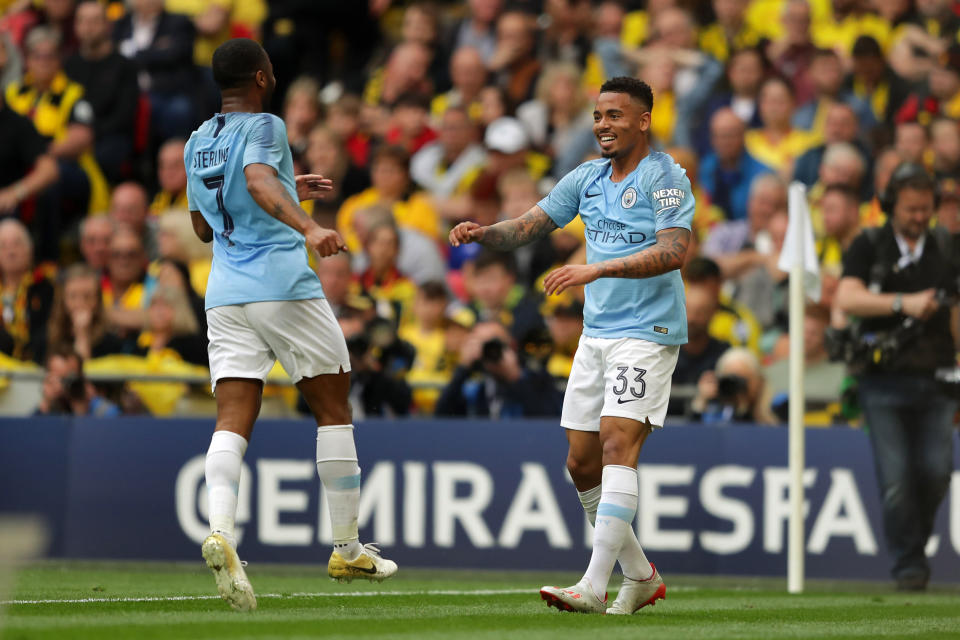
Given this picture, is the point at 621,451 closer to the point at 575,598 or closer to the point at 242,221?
the point at 575,598

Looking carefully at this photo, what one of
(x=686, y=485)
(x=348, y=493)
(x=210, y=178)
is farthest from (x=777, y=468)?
(x=210, y=178)

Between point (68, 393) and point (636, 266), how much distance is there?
20.7 feet

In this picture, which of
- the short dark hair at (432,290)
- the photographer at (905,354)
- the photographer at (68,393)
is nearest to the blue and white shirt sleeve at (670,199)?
the photographer at (905,354)

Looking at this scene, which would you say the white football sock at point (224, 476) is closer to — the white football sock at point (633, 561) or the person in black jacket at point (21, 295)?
the white football sock at point (633, 561)

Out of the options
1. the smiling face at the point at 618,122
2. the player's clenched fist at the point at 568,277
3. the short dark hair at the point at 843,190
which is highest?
the short dark hair at the point at 843,190

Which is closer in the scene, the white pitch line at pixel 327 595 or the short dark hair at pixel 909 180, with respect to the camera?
the white pitch line at pixel 327 595

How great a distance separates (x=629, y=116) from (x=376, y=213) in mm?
6408

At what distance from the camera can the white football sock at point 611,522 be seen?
717cm

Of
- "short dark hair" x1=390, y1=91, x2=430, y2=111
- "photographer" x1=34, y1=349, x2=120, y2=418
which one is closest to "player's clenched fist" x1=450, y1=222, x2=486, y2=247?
"photographer" x1=34, y1=349, x2=120, y2=418

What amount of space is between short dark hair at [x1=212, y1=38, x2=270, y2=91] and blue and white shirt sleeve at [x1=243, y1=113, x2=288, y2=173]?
0.24 metres

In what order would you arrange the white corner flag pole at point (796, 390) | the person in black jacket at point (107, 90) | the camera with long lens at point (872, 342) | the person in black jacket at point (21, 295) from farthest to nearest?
the person in black jacket at point (107, 90)
the person in black jacket at point (21, 295)
the camera with long lens at point (872, 342)
the white corner flag pole at point (796, 390)

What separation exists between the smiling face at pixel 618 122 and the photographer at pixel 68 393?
5845mm

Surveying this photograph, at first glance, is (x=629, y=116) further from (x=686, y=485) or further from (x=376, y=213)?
(x=376, y=213)

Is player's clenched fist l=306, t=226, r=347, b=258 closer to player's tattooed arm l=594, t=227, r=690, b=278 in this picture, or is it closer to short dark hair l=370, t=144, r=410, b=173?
player's tattooed arm l=594, t=227, r=690, b=278
